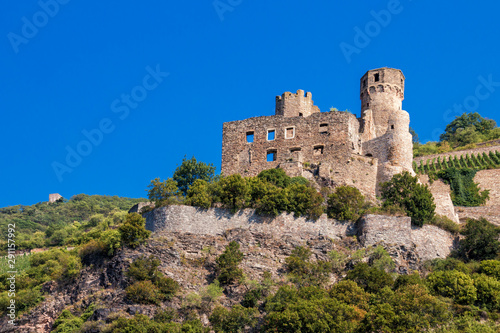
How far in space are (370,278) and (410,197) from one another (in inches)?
354

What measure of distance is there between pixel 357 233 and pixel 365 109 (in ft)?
51.8

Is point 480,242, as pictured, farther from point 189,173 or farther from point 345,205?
point 189,173

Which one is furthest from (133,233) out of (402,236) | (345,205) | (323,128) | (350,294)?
(323,128)

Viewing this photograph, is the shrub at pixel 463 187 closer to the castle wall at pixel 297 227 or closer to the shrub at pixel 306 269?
the castle wall at pixel 297 227

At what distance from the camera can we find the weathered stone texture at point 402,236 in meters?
43.9

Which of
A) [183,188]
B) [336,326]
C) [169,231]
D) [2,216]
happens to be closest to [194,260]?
[169,231]

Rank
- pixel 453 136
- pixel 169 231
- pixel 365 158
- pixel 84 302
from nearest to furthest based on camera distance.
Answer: pixel 84 302, pixel 169 231, pixel 365 158, pixel 453 136

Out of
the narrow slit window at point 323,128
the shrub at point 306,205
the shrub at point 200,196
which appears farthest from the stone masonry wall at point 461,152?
the shrub at point 200,196

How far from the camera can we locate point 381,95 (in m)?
57.7

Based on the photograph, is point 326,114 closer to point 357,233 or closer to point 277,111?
point 277,111

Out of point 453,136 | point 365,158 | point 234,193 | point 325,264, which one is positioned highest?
point 453,136

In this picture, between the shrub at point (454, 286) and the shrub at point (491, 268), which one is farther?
the shrub at point (491, 268)

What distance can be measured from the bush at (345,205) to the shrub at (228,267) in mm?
7938

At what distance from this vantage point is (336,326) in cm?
3475
